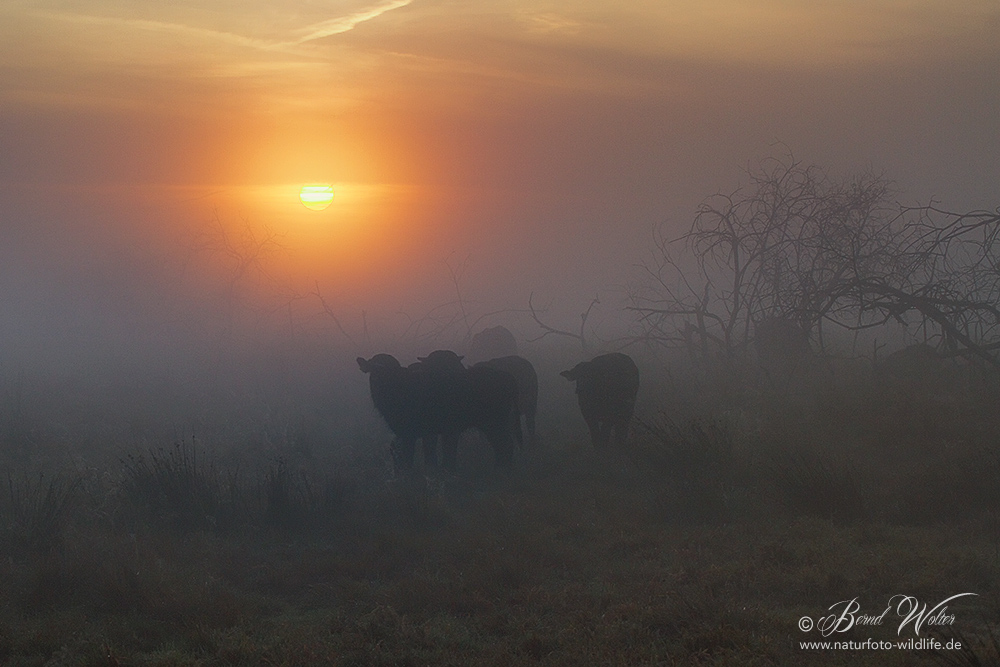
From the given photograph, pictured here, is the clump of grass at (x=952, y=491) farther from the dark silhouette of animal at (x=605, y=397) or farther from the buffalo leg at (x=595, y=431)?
the buffalo leg at (x=595, y=431)

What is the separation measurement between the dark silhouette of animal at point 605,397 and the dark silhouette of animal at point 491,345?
355 inches

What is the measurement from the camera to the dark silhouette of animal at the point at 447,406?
1066 cm

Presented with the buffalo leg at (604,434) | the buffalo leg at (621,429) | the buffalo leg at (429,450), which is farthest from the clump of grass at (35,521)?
the buffalo leg at (621,429)

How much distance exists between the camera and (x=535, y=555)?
22.8 ft

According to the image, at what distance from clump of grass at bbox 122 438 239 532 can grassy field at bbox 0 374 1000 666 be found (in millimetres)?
24

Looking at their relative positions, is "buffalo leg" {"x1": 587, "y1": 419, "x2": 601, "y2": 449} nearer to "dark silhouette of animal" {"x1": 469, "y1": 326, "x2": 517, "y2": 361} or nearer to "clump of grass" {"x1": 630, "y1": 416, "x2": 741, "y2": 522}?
"clump of grass" {"x1": 630, "y1": 416, "x2": 741, "y2": 522}

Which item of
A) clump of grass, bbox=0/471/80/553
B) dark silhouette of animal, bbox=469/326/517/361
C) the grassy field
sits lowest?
the grassy field

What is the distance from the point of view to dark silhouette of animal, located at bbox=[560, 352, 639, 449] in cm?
1115

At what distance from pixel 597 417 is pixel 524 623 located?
584 centimetres

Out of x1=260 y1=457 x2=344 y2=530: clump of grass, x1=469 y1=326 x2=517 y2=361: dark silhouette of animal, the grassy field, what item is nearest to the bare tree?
the grassy field

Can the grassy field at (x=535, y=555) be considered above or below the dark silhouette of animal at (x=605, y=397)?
below

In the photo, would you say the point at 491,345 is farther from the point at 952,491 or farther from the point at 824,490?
the point at 952,491

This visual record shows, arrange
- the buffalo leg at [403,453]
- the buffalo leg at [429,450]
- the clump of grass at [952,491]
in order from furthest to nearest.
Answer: the buffalo leg at [429,450] → the buffalo leg at [403,453] → the clump of grass at [952,491]

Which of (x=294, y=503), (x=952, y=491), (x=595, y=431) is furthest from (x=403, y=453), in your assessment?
(x=952, y=491)
